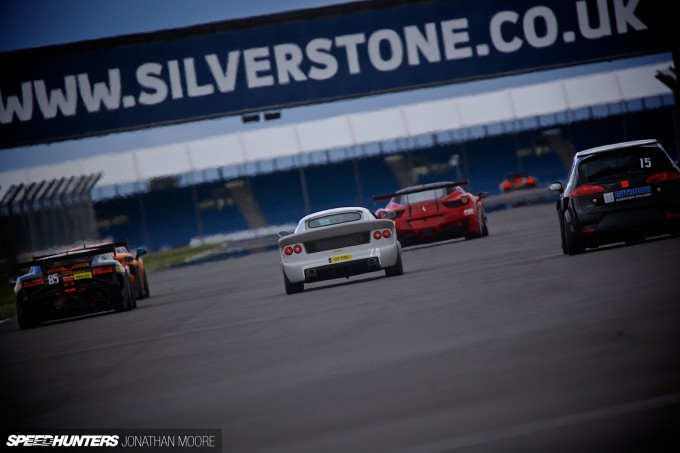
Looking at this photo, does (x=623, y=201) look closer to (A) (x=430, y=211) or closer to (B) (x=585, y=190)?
(B) (x=585, y=190)

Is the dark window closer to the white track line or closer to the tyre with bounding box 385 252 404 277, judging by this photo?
the tyre with bounding box 385 252 404 277

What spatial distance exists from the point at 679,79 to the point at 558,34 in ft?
8.93

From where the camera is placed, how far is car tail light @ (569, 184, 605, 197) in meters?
13.0

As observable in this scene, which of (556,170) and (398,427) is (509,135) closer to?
(556,170)

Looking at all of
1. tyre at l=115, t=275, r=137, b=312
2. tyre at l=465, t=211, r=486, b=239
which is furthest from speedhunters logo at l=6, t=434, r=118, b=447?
tyre at l=465, t=211, r=486, b=239

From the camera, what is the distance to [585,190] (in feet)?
42.9

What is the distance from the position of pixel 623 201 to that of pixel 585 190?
45 centimetres

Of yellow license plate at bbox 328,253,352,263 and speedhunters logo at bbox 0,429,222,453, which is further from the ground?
yellow license plate at bbox 328,253,352,263

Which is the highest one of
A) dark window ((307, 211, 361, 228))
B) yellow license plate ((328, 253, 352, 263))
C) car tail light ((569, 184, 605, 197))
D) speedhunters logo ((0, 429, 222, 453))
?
dark window ((307, 211, 361, 228))

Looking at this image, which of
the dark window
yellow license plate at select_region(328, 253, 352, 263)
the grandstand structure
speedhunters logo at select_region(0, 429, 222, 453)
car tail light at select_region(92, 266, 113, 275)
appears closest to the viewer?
speedhunters logo at select_region(0, 429, 222, 453)

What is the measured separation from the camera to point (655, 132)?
6372cm

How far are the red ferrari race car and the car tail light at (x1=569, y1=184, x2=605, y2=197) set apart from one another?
680 centimetres

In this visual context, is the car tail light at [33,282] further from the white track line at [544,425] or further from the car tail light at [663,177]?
the white track line at [544,425]

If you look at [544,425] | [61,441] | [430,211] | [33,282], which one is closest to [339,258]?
[33,282]
